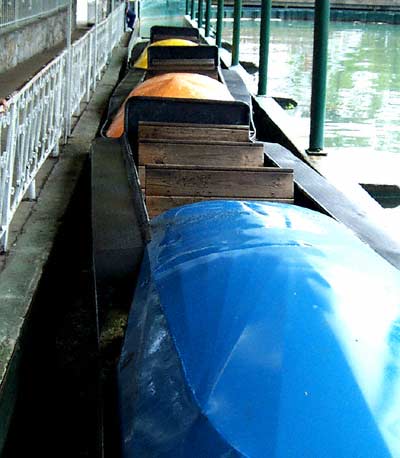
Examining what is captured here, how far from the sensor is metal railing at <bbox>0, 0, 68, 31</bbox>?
13637 mm

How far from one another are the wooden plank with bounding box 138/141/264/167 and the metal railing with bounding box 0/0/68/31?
6909 millimetres

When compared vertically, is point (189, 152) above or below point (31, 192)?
above

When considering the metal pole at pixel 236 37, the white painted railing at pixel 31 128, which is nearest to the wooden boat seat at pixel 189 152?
the white painted railing at pixel 31 128

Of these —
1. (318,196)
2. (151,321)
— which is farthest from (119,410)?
(318,196)

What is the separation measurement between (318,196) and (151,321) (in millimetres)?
2102

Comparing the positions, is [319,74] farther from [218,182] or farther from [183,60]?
[218,182]

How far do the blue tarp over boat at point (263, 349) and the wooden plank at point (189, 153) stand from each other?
2265mm

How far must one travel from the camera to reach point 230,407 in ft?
6.21

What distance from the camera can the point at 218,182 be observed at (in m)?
4.43

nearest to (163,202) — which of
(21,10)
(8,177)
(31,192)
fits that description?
(8,177)

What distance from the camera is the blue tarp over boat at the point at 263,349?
1817 millimetres

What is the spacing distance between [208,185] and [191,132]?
1.10 metres

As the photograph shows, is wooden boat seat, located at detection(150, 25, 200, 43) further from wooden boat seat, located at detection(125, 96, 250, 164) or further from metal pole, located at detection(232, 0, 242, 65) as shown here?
wooden boat seat, located at detection(125, 96, 250, 164)

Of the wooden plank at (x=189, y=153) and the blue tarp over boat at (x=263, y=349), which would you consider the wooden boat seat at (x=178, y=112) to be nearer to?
the wooden plank at (x=189, y=153)
